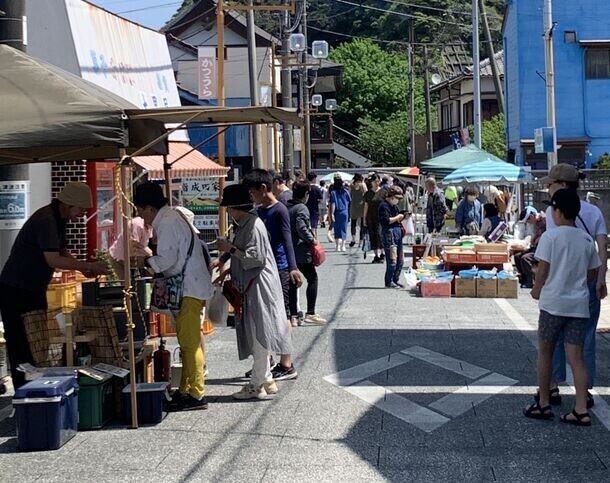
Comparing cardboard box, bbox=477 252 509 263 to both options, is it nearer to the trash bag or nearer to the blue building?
the trash bag

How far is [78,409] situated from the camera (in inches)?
267

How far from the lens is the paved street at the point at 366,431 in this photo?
5.78 meters

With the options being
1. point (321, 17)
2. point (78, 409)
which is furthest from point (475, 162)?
point (321, 17)

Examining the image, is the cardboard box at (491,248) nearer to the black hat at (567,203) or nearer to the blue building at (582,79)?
the black hat at (567,203)

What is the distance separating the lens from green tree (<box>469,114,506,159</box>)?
47.7 m

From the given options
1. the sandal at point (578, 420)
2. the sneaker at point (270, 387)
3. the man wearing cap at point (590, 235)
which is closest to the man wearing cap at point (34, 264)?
the sneaker at point (270, 387)

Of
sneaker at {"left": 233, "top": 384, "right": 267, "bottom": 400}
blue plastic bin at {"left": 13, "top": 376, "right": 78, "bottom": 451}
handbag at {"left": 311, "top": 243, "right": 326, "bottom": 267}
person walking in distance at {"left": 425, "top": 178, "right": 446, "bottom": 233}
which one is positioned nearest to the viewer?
blue plastic bin at {"left": 13, "top": 376, "right": 78, "bottom": 451}

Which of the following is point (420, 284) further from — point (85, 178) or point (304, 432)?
point (304, 432)

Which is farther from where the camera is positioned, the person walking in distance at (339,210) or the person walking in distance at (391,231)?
the person walking in distance at (339,210)

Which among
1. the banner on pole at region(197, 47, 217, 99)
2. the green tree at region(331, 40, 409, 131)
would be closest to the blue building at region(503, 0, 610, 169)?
the banner on pole at region(197, 47, 217, 99)

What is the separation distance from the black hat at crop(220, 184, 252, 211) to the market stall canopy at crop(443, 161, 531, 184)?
40.1 feet

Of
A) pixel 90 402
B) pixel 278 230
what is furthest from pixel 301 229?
pixel 90 402

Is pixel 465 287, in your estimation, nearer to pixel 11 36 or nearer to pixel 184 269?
pixel 184 269

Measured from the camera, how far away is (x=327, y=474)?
18.7 ft
